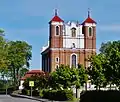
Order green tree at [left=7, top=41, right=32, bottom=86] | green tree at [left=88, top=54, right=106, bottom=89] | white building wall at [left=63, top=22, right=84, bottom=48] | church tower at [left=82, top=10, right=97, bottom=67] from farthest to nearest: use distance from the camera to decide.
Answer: white building wall at [left=63, top=22, right=84, bottom=48] < church tower at [left=82, top=10, right=97, bottom=67] < green tree at [left=7, top=41, right=32, bottom=86] < green tree at [left=88, top=54, right=106, bottom=89]

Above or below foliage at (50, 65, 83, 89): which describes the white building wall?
above

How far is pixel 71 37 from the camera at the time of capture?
463 ft

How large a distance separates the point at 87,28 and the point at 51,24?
10.9 meters

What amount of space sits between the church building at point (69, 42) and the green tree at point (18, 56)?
6833 millimetres

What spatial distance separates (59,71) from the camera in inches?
3044

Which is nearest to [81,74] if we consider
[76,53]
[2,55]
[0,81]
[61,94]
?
[61,94]

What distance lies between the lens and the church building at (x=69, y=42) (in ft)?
452

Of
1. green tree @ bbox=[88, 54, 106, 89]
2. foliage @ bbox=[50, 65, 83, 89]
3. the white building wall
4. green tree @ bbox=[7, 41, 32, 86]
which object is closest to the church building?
the white building wall

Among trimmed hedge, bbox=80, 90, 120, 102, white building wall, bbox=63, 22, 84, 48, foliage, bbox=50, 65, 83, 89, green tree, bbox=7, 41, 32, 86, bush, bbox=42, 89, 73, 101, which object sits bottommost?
bush, bbox=42, 89, 73, 101

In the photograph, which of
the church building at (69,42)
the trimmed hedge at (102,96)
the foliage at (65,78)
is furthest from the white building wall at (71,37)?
the trimmed hedge at (102,96)

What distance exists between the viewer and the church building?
452ft

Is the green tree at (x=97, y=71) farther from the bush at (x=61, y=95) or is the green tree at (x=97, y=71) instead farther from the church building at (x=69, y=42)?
the church building at (x=69, y=42)

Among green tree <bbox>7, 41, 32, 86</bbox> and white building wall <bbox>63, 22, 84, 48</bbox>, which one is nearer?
green tree <bbox>7, 41, 32, 86</bbox>

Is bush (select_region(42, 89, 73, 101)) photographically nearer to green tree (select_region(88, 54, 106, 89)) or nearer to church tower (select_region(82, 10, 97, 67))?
green tree (select_region(88, 54, 106, 89))
